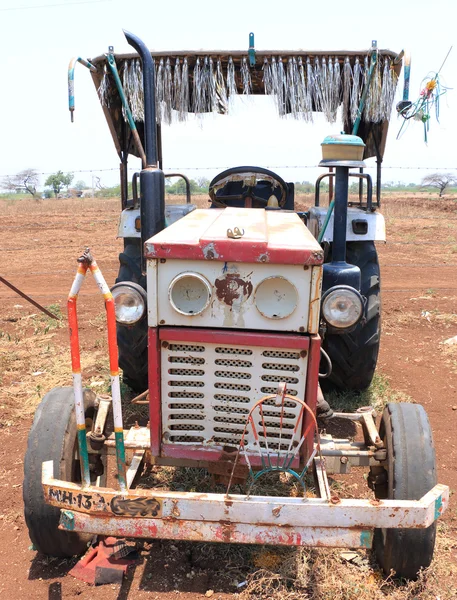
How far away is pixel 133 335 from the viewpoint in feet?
13.1

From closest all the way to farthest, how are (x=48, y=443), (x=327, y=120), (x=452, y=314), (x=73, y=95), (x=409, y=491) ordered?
1. (x=409, y=491)
2. (x=48, y=443)
3. (x=73, y=95)
4. (x=327, y=120)
5. (x=452, y=314)

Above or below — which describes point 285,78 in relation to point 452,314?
above

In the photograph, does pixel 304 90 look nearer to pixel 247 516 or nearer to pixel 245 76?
pixel 245 76

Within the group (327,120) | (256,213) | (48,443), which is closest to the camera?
(48,443)

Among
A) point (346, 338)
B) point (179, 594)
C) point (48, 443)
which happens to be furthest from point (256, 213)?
point (179, 594)

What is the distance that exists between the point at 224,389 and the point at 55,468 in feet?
2.93

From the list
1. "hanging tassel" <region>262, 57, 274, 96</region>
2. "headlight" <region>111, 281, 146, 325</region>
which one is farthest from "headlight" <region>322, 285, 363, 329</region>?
"hanging tassel" <region>262, 57, 274, 96</region>

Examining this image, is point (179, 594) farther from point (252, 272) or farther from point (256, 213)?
point (256, 213)

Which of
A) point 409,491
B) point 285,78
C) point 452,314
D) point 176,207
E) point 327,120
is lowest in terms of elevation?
point 452,314

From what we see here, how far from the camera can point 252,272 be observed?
2.37 metres

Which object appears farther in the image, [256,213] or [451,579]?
[256,213]

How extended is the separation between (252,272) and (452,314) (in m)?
5.56

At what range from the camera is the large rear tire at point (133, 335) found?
13.1 feet

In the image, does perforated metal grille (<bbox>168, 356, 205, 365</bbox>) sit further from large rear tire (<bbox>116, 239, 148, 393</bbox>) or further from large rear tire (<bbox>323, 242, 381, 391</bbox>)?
large rear tire (<bbox>323, 242, 381, 391</bbox>)
